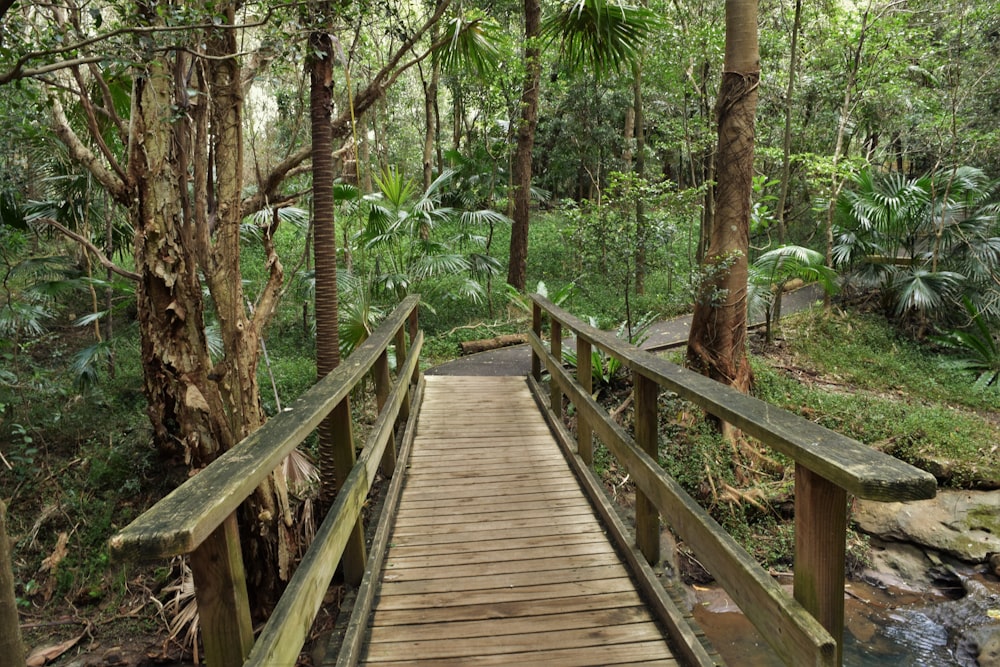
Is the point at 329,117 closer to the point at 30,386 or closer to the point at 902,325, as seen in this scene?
the point at 30,386

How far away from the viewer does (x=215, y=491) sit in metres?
1.41

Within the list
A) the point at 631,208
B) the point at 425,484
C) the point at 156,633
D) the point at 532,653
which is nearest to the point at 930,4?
the point at 631,208

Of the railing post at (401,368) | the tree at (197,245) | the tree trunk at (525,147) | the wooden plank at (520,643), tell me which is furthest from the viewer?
the tree trunk at (525,147)

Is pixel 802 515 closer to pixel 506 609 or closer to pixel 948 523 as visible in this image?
pixel 506 609

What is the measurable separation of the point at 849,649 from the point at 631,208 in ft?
17.3

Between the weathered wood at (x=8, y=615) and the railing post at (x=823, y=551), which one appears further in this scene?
the weathered wood at (x=8, y=615)

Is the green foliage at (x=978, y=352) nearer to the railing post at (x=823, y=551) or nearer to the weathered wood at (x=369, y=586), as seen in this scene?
the weathered wood at (x=369, y=586)

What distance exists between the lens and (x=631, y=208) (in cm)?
783

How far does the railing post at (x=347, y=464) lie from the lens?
2746 mm

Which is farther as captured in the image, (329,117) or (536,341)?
(536,341)

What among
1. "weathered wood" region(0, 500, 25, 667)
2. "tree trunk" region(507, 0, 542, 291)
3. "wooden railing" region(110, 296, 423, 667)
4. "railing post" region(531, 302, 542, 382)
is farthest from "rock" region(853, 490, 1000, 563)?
"tree trunk" region(507, 0, 542, 291)

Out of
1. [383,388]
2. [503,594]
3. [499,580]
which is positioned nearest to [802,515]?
[503,594]

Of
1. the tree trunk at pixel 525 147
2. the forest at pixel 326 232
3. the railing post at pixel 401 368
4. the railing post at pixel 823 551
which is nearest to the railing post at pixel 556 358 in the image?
the railing post at pixel 401 368

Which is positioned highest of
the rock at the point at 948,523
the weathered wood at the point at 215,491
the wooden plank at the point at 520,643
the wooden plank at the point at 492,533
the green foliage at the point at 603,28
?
the green foliage at the point at 603,28
